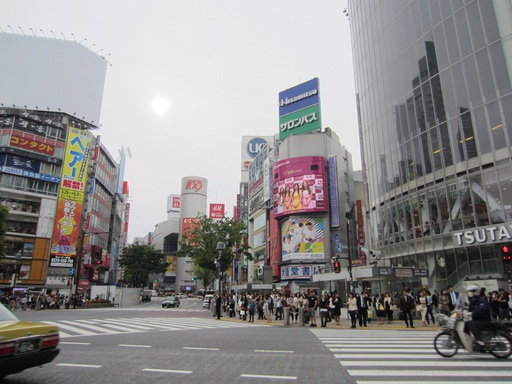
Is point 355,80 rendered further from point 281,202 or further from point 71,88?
point 71,88

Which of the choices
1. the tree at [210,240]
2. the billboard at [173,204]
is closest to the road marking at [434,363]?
the tree at [210,240]

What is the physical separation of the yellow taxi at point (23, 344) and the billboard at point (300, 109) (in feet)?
180

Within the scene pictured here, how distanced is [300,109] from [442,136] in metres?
35.5

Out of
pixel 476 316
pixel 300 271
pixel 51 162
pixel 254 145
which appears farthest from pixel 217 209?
pixel 476 316

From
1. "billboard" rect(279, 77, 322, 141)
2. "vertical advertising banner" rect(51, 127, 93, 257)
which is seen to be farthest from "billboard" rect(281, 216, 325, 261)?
"vertical advertising banner" rect(51, 127, 93, 257)

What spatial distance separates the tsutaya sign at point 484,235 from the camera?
21734 millimetres

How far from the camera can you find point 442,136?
27.1 meters

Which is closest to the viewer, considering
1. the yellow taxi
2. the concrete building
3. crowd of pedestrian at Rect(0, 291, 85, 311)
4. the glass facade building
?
the yellow taxi

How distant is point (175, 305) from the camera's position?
4866 cm

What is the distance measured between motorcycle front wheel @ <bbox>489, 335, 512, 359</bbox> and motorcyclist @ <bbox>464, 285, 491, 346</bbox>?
0.22 meters

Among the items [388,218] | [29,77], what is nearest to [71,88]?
[29,77]

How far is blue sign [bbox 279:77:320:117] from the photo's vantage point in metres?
59.5

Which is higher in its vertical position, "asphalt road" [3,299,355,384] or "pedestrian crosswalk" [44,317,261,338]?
"asphalt road" [3,299,355,384]

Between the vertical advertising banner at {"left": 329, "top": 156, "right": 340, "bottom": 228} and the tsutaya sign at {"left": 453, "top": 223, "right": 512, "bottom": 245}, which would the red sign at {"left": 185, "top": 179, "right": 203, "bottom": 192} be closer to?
the vertical advertising banner at {"left": 329, "top": 156, "right": 340, "bottom": 228}
